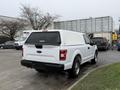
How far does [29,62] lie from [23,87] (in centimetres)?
136

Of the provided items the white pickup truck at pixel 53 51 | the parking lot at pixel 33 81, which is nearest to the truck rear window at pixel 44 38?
the white pickup truck at pixel 53 51

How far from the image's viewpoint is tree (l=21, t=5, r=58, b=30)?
44.9 m

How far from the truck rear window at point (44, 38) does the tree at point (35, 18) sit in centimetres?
3729

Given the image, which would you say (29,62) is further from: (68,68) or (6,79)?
(68,68)

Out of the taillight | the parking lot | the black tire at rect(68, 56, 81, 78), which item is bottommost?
the parking lot

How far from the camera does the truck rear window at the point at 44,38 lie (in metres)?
7.26

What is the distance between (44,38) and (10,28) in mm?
36981

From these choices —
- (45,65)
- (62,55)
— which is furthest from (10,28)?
(62,55)

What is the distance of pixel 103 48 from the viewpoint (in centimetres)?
2075

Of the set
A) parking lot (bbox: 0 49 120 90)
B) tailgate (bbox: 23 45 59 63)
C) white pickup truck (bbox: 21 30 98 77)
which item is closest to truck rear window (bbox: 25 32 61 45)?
white pickup truck (bbox: 21 30 98 77)

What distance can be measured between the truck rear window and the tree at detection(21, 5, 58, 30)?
122 feet

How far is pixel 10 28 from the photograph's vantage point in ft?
141

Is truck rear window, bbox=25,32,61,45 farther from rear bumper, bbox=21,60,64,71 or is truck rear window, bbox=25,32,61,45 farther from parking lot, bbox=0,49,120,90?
parking lot, bbox=0,49,120,90

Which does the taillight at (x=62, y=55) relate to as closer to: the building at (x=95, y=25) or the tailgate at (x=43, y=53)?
the tailgate at (x=43, y=53)
